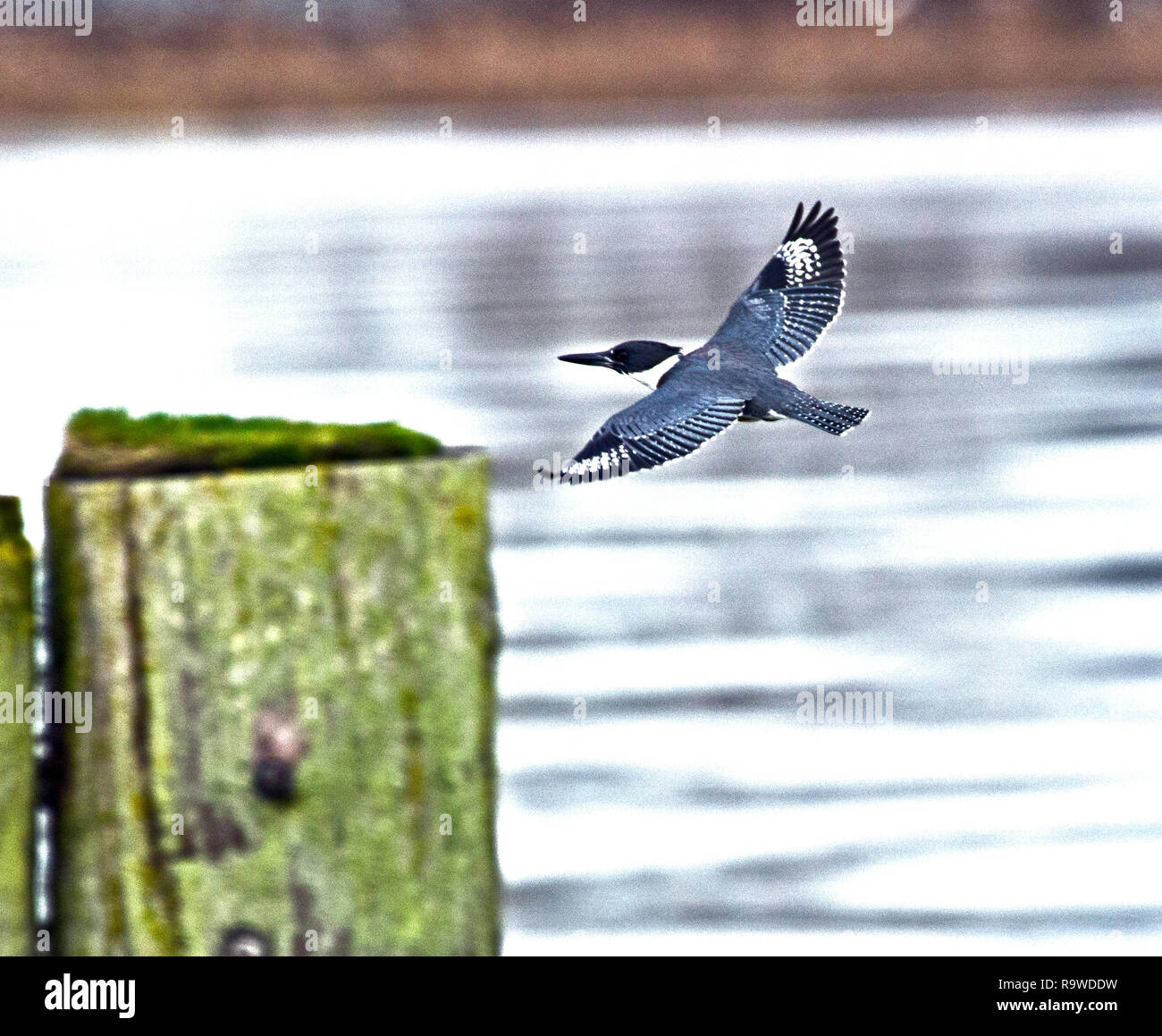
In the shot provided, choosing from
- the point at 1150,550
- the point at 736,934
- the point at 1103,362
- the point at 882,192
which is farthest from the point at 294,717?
the point at 882,192

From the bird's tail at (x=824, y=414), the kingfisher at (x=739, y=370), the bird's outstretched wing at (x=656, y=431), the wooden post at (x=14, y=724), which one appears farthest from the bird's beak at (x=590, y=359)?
the wooden post at (x=14, y=724)

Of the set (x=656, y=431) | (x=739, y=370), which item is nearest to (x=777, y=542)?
(x=739, y=370)

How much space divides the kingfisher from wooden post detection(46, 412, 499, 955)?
1.26 meters

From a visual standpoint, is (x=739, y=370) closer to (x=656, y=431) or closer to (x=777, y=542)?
(x=656, y=431)

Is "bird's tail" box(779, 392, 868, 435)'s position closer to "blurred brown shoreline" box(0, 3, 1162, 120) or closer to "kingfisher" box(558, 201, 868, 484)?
"kingfisher" box(558, 201, 868, 484)

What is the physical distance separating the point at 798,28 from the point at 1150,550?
24.4 meters

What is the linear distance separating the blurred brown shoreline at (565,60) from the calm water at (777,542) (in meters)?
9.24

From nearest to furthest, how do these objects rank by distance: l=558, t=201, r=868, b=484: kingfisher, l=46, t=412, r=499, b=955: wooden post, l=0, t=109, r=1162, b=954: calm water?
1. l=46, t=412, r=499, b=955: wooden post
2. l=558, t=201, r=868, b=484: kingfisher
3. l=0, t=109, r=1162, b=954: calm water

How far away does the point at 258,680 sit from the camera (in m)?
2.60

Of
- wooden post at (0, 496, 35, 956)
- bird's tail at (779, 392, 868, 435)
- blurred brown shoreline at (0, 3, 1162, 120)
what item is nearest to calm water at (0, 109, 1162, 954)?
bird's tail at (779, 392, 868, 435)

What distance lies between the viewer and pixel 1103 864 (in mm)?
4898

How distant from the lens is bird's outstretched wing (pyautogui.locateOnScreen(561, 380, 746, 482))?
4109mm

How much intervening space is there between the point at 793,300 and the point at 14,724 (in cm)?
309

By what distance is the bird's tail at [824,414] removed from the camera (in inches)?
181
